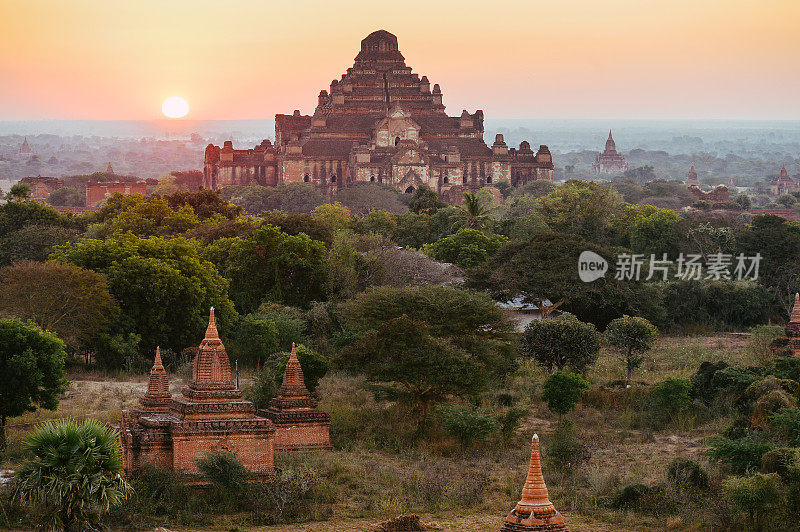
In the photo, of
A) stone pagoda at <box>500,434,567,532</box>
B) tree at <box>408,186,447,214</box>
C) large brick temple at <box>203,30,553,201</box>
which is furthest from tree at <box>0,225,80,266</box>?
large brick temple at <box>203,30,553,201</box>

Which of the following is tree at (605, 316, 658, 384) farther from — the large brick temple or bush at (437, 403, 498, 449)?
the large brick temple

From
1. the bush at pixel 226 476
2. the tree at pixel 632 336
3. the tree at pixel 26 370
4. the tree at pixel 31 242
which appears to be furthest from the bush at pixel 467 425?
the tree at pixel 31 242

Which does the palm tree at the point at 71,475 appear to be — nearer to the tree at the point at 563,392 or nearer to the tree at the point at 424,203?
the tree at the point at 563,392

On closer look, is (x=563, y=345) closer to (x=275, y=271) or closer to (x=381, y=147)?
(x=275, y=271)

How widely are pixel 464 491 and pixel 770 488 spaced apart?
230 inches

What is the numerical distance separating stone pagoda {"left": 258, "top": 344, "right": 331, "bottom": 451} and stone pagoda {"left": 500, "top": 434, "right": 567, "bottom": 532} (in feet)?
41.8

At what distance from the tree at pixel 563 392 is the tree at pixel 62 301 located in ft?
46.4

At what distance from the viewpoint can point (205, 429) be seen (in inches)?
1077

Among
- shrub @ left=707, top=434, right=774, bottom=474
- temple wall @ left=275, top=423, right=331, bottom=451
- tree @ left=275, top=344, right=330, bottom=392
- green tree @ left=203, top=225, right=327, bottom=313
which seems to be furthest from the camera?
green tree @ left=203, top=225, right=327, bottom=313

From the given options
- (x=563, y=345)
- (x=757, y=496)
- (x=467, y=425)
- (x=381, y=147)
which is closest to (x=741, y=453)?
(x=757, y=496)

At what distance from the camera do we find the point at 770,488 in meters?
25.2

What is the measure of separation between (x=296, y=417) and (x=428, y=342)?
15.8 ft

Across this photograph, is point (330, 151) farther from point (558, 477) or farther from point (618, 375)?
point (558, 477)

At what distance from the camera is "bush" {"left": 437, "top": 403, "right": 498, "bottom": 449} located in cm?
3225
